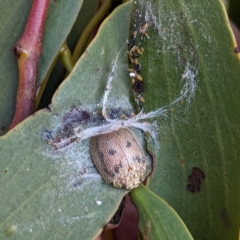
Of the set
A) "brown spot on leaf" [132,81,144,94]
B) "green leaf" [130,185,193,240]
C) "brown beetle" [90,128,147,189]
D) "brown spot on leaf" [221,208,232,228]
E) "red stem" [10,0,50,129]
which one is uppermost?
"red stem" [10,0,50,129]

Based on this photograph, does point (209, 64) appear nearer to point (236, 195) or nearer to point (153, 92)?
point (153, 92)

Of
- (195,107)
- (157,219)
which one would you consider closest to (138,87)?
(195,107)

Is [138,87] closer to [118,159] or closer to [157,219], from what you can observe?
[118,159]

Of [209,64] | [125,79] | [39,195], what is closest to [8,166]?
[39,195]

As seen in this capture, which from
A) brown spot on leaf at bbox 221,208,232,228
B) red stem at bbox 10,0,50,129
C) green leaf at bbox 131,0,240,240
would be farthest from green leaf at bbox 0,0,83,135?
brown spot on leaf at bbox 221,208,232,228

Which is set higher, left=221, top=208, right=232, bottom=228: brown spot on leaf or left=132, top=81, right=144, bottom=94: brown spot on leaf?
left=132, top=81, right=144, bottom=94: brown spot on leaf

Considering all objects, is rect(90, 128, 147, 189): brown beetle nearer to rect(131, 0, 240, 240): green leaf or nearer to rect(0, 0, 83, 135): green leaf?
rect(131, 0, 240, 240): green leaf
